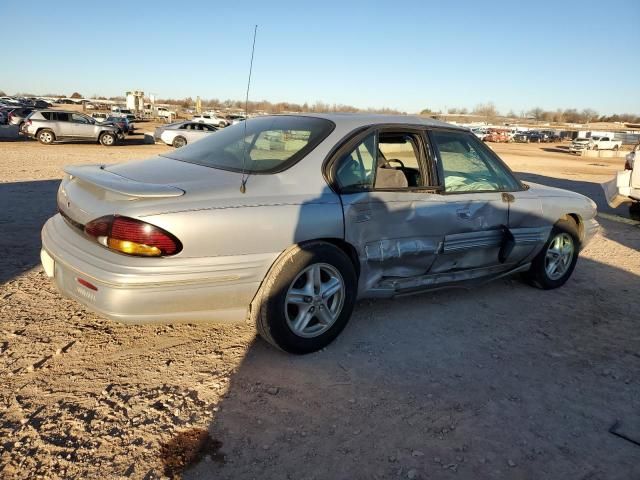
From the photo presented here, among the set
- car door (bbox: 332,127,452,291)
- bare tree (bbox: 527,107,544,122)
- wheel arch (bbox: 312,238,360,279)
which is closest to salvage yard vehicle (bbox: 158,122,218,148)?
car door (bbox: 332,127,452,291)

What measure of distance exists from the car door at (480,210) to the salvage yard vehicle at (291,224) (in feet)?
0.04

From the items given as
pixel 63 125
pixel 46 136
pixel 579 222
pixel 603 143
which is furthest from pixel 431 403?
pixel 603 143

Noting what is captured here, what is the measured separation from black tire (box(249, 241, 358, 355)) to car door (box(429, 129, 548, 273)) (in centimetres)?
107

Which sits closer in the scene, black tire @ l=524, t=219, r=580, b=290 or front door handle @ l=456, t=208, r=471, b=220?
front door handle @ l=456, t=208, r=471, b=220

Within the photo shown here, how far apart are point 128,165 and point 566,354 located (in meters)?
3.43

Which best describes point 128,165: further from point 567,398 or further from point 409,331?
point 567,398

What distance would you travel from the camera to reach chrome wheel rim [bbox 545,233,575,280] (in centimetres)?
492

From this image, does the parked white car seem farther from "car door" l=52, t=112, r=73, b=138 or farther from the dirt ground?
the dirt ground

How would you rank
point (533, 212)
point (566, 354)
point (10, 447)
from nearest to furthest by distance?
point (10, 447)
point (566, 354)
point (533, 212)

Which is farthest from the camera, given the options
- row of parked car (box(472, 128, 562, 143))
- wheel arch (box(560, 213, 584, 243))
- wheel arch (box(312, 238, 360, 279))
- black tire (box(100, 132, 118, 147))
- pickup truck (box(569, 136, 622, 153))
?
row of parked car (box(472, 128, 562, 143))

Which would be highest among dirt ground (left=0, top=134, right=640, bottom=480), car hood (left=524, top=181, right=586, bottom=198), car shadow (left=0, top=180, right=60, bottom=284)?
car hood (left=524, top=181, right=586, bottom=198)

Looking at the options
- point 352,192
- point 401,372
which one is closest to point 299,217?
point 352,192

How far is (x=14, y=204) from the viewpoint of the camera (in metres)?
7.12

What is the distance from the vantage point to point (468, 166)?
433 centimetres
